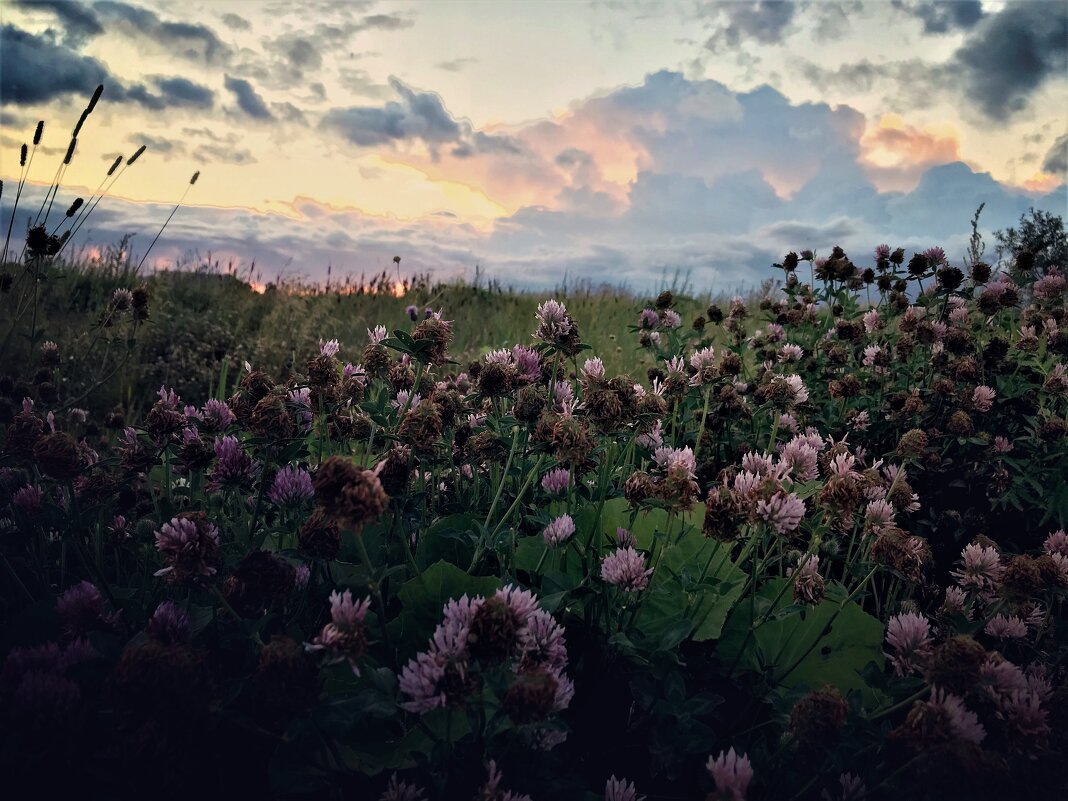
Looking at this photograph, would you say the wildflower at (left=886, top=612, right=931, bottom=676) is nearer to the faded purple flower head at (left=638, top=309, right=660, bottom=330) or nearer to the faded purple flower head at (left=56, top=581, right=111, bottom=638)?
the faded purple flower head at (left=56, top=581, right=111, bottom=638)

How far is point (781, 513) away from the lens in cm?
174

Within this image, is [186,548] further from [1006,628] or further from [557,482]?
[1006,628]

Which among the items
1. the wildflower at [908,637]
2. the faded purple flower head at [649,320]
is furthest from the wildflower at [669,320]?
the wildflower at [908,637]

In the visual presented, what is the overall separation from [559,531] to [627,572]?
0.80 ft

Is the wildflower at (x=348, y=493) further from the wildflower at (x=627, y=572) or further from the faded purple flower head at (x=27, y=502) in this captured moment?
the faded purple flower head at (x=27, y=502)

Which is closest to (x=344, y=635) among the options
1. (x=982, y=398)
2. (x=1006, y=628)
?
(x=1006, y=628)

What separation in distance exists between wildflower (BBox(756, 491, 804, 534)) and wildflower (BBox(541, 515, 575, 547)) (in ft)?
1.49

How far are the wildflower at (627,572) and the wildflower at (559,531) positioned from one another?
0.62 feet

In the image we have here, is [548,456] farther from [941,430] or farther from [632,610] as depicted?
[941,430]

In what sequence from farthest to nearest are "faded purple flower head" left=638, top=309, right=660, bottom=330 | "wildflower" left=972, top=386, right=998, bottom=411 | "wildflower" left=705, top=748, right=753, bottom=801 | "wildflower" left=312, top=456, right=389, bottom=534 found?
"faded purple flower head" left=638, top=309, right=660, bottom=330 → "wildflower" left=972, top=386, right=998, bottom=411 → "wildflower" left=705, top=748, right=753, bottom=801 → "wildflower" left=312, top=456, right=389, bottom=534

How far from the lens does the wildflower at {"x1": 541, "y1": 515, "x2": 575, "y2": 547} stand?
1928mm

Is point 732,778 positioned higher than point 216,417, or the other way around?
point 216,417

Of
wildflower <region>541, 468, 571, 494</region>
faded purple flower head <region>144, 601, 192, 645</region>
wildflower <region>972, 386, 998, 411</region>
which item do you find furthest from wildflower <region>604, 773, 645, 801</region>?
wildflower <region>972, 386, 998, 411</region>

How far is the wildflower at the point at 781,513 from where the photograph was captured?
1.73 m
